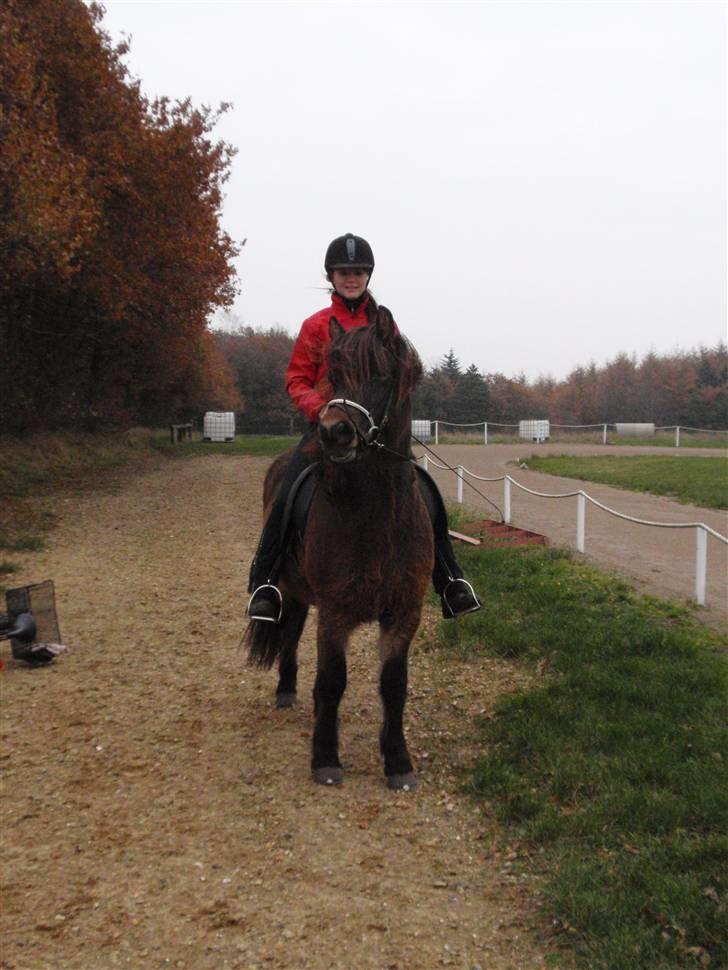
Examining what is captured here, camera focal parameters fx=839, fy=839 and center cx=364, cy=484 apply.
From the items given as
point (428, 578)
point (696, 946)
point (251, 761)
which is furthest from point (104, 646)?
point (696, 946)

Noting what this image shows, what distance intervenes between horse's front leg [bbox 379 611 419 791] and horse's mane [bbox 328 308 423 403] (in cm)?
145

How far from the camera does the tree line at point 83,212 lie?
1398 cm

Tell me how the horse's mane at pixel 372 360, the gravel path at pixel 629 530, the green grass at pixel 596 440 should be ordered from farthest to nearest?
the green grass at pixel 596 440
the gravel path at pixel 629 530
the horse's mane at pixel 372 360

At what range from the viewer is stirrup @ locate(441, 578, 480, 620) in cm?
549

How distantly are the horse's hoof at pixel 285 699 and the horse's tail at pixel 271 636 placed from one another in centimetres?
43

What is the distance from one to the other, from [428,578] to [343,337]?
1.52 meters

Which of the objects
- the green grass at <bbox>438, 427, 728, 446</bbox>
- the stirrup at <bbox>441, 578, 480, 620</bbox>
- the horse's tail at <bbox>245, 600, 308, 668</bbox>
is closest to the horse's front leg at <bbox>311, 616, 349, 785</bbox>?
the stirrup at <bbox>441, 578, 480, 620</bbox>

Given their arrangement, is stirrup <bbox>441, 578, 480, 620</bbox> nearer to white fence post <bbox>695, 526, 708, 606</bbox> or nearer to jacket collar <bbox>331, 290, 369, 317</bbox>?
jacket collar <bbox>331, 290, 369, 317</bbox>

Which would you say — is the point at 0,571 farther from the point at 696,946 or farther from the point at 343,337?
the point at 696,946

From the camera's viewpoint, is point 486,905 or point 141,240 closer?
point 486,905

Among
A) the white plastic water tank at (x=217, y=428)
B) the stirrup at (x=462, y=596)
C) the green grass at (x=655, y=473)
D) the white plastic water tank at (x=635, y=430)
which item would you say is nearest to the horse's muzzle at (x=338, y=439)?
the stirrup at (x=462, y=596)

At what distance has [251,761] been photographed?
5.51 metres

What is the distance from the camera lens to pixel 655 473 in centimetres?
2314

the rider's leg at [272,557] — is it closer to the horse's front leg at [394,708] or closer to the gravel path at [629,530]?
the horse's front leg at [394,708]
